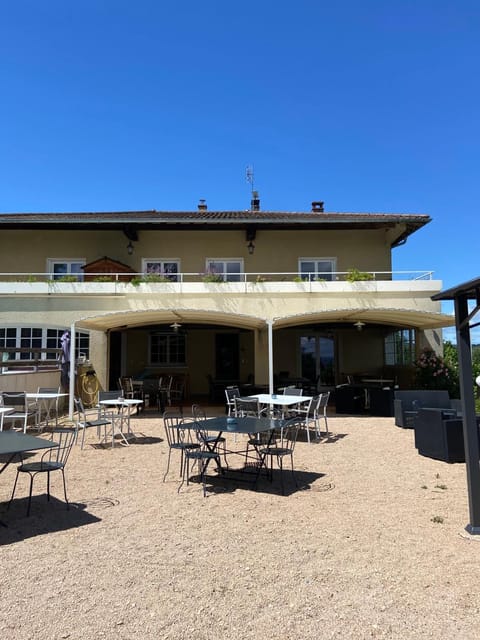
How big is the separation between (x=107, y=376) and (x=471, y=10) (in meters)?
11.7

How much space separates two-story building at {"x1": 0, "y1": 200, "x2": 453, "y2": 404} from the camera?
12500 mm

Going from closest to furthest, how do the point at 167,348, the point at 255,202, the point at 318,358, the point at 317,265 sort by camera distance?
the point at 317,265 → the point at 318,358 → the point at 167,348 → the point at 255,202

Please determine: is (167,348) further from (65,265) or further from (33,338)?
(33,338)

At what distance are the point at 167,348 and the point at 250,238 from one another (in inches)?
193

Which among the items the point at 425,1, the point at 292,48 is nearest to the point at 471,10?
the point at 425,1

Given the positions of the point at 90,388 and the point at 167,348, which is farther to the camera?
the point at 167,348

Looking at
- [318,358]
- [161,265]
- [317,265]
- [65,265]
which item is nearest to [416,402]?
[318,358]

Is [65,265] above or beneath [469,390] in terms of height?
above

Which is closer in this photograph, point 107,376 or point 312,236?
point 107,376

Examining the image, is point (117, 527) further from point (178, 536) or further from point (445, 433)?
point (445, 433)

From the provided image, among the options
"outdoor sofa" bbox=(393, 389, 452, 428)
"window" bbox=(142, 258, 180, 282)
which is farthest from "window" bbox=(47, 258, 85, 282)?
"outdoor sofa" bbox=(393, 389, 452, 428)

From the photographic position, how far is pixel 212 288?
12.5 m

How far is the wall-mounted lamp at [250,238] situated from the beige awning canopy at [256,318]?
377 centimetres

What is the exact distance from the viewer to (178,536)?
12.6ft
